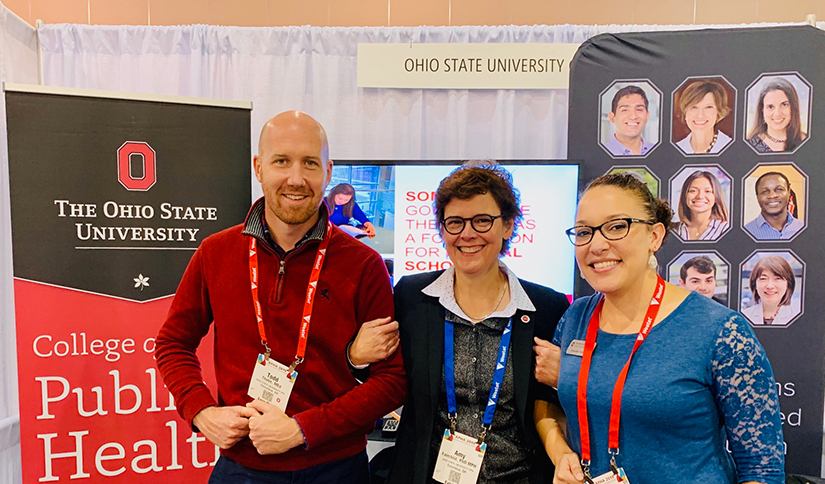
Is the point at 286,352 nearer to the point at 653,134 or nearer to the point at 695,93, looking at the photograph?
the point at 653,134

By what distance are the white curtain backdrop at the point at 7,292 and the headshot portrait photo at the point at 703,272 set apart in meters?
3.93

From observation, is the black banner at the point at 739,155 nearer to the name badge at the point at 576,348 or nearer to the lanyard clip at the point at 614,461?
the name badge at the point at 576,348

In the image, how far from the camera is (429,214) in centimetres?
300

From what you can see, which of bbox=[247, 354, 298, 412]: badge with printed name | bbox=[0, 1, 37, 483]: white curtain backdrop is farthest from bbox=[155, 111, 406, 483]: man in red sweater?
bbox=[0, 1, 37, 483]: white curtain backdrop

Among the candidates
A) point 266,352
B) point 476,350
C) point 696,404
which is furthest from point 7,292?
point 696,404

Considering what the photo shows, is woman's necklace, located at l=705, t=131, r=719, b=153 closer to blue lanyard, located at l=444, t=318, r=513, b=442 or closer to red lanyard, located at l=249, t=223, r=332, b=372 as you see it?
blue lanyard, located at l=444, t=318, r=513, b=442

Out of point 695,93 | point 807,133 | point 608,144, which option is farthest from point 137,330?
point 807,133

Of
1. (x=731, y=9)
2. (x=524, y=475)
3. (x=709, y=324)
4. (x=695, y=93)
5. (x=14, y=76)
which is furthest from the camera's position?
(x=731, y=9)

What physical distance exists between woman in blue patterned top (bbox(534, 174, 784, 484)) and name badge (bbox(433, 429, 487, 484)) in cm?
21

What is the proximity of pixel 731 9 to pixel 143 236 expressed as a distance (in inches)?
154

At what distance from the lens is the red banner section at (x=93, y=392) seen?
2.34 metres

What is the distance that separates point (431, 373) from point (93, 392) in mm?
1803

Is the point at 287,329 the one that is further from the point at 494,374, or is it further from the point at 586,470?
the point at 586,470

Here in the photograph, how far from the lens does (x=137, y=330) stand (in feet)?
7.98
